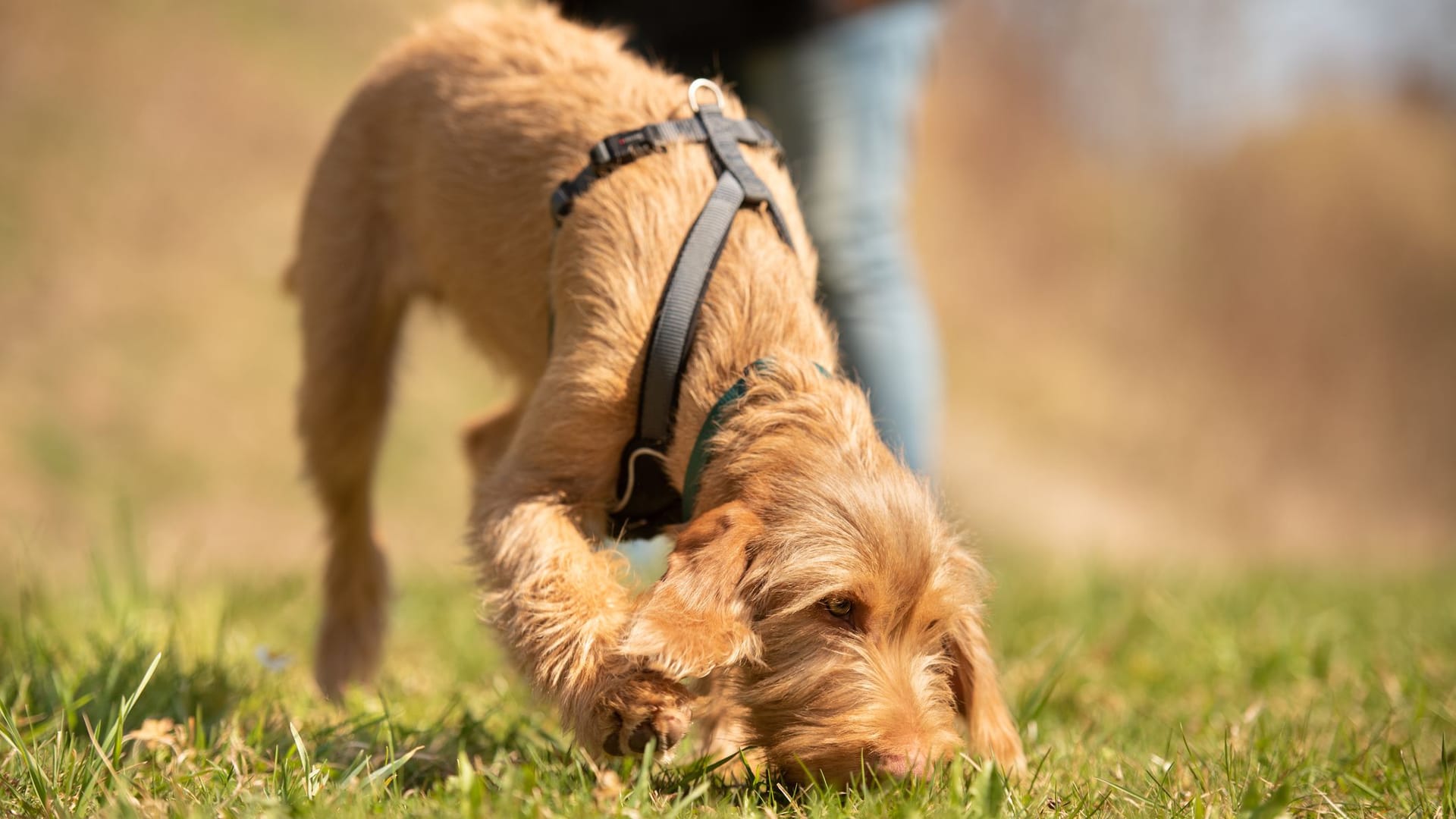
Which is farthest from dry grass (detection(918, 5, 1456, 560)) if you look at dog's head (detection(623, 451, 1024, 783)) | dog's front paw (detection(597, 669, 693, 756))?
dog's front paw (detection(597, 669, 693, 756))

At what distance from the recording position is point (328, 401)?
11.9 ft

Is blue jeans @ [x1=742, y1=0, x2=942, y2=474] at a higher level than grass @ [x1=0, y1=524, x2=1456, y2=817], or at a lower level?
higher

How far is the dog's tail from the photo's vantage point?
357cm

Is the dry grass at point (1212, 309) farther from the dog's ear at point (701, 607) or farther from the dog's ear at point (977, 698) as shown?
the dog's ear at point (701, 607)

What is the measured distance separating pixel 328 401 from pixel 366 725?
1.39 m

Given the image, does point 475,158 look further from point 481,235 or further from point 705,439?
point 705,439

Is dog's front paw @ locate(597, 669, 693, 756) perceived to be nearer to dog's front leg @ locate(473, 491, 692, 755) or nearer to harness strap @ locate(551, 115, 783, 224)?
dog's front leg @ locate(473, 491, 692, 755)

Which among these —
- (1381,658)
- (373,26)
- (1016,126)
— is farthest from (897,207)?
(1016,126)

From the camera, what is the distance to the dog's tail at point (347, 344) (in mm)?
3566

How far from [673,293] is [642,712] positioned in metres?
0.94

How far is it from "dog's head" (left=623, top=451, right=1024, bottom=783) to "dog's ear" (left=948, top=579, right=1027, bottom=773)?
140mm

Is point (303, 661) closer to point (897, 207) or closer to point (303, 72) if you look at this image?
point (897, 207)

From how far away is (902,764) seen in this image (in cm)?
211

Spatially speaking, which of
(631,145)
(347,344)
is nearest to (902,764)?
(631,145)
